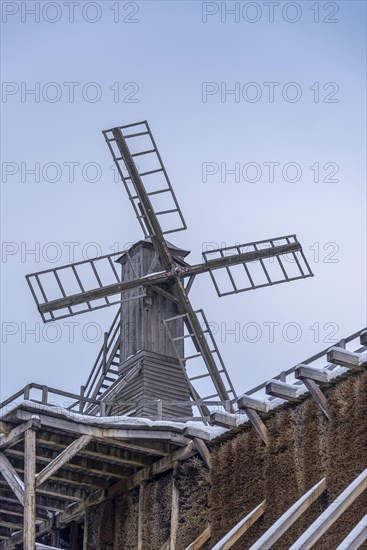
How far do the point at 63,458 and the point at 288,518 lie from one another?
5.11 meters

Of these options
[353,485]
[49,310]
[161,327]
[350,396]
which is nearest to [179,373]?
A: [161,327]

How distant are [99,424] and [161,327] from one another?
4719 mm

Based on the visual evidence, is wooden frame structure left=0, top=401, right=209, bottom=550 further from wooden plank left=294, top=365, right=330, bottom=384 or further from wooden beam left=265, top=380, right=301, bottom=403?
wooden plank left=294, top=365, right=330, bottom=384

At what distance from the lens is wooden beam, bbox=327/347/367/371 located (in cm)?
1941

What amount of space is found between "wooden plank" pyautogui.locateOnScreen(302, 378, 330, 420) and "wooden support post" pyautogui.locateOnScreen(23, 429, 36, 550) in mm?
4874

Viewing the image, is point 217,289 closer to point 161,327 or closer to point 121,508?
point 161,327

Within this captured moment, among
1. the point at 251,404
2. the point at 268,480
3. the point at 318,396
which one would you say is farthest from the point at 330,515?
the point at 251,404

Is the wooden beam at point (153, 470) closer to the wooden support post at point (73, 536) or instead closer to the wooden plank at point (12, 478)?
the wooden support post at point (73, 536)

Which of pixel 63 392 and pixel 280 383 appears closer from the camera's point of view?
pixel 280 383

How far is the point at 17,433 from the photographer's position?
22453mm

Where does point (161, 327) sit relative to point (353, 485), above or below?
above

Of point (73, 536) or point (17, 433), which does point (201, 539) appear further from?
point (73, 536)

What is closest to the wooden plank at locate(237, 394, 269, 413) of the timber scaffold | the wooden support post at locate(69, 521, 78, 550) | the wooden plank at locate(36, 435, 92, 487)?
the timber scaffold

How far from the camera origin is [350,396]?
65.6ft
